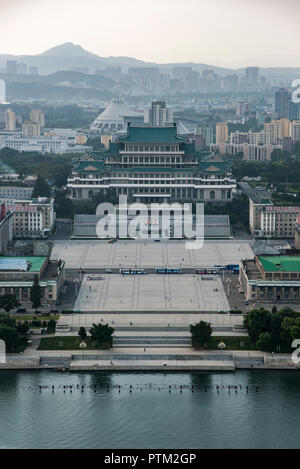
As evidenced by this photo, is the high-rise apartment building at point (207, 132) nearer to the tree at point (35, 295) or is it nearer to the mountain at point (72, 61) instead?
the tree at point (35, 295)

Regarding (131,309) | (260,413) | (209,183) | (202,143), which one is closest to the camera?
(260,413)

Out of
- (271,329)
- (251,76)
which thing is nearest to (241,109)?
(251,76)

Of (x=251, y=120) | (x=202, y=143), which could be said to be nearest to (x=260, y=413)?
(x=202, y=143)

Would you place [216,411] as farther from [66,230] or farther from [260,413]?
[66,230]

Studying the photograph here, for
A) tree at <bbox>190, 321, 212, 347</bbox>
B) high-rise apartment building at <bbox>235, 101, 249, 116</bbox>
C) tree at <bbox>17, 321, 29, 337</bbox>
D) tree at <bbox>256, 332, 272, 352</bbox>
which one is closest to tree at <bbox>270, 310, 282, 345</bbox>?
tree at <bbox>256, 332, 272, 352</bbox>

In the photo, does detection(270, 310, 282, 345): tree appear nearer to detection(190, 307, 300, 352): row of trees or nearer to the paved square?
detection(190, 307, 300, 352): row of trees

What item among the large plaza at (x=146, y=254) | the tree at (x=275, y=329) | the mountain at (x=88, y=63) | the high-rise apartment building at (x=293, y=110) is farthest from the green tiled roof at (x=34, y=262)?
the mountain at (x=88, y=63)

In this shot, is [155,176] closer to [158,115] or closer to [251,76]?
[158,115]
